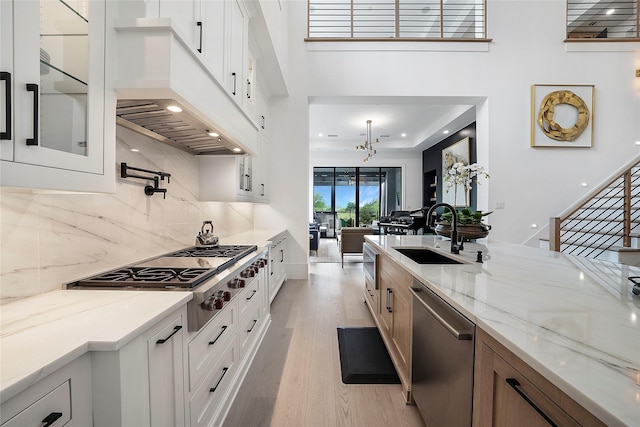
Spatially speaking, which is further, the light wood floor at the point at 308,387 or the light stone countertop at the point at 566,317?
the light wood floor at the point at 308,387

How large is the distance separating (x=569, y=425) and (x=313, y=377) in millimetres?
1677

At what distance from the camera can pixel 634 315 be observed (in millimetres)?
843

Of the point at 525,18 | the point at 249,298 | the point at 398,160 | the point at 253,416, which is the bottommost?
the point at 253,416

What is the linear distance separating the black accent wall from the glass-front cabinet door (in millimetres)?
6628

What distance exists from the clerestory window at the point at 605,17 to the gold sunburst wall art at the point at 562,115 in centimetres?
99

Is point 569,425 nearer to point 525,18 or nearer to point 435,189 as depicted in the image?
point 525,18

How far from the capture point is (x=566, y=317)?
83cm

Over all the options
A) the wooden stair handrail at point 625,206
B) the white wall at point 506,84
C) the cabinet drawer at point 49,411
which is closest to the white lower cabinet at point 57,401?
the cabinet drawer at point 49,411

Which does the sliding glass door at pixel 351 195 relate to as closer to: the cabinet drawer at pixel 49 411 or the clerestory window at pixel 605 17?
the clerestory window at pixel 605 17

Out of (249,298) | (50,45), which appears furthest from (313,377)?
(50,45)

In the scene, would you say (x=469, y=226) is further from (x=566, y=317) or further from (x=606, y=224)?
(x=606, y=224)

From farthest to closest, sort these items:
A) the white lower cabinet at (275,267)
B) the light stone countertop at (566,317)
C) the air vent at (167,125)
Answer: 1. the white lower cabinet at (275,267)
2. the air vent at (167,125)
3. the light stone countertop at (566,317)

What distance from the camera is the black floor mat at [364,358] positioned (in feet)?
6.39

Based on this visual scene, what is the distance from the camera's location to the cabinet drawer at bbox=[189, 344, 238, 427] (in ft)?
4.08
